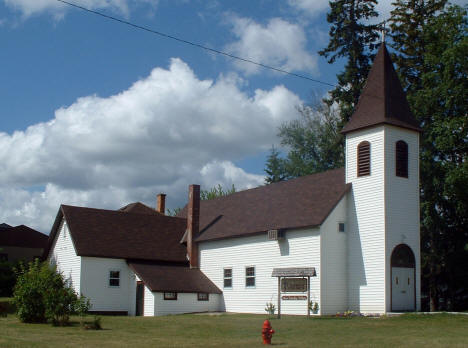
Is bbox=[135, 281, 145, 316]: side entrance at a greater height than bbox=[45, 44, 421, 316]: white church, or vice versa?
bbox=[45, 44, 421, 316]: white church

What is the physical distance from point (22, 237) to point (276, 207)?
43086 mm

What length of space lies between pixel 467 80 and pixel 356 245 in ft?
45.1

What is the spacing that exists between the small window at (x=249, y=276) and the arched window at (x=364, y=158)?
8748 millimetres

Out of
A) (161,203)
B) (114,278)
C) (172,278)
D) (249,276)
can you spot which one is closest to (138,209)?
(161,203)

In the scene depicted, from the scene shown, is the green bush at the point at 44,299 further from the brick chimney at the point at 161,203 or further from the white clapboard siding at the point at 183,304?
the brick chimney at the point at 161,203

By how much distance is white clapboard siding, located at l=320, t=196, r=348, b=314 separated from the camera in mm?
31734

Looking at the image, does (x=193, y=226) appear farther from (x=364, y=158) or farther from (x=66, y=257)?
(x=364, y=158)

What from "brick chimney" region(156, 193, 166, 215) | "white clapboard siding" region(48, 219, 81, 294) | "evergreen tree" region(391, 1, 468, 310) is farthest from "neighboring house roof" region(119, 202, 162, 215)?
"evergreen tree" region(391, 1, 468, 310)

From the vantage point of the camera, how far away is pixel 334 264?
32188mm

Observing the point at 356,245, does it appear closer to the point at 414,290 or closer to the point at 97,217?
the point at 414,290

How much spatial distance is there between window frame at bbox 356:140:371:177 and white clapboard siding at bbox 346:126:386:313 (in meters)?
0.18

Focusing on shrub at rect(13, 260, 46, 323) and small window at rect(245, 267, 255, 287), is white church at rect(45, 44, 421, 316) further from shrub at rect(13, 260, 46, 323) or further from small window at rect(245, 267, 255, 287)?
shrub at rect(13, 260, 46, 323)

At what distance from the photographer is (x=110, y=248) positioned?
3966cm

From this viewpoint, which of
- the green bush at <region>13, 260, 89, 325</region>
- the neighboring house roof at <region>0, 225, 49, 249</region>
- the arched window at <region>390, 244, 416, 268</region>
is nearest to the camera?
the green bush at <region>13, 260, 89, 325</region>
